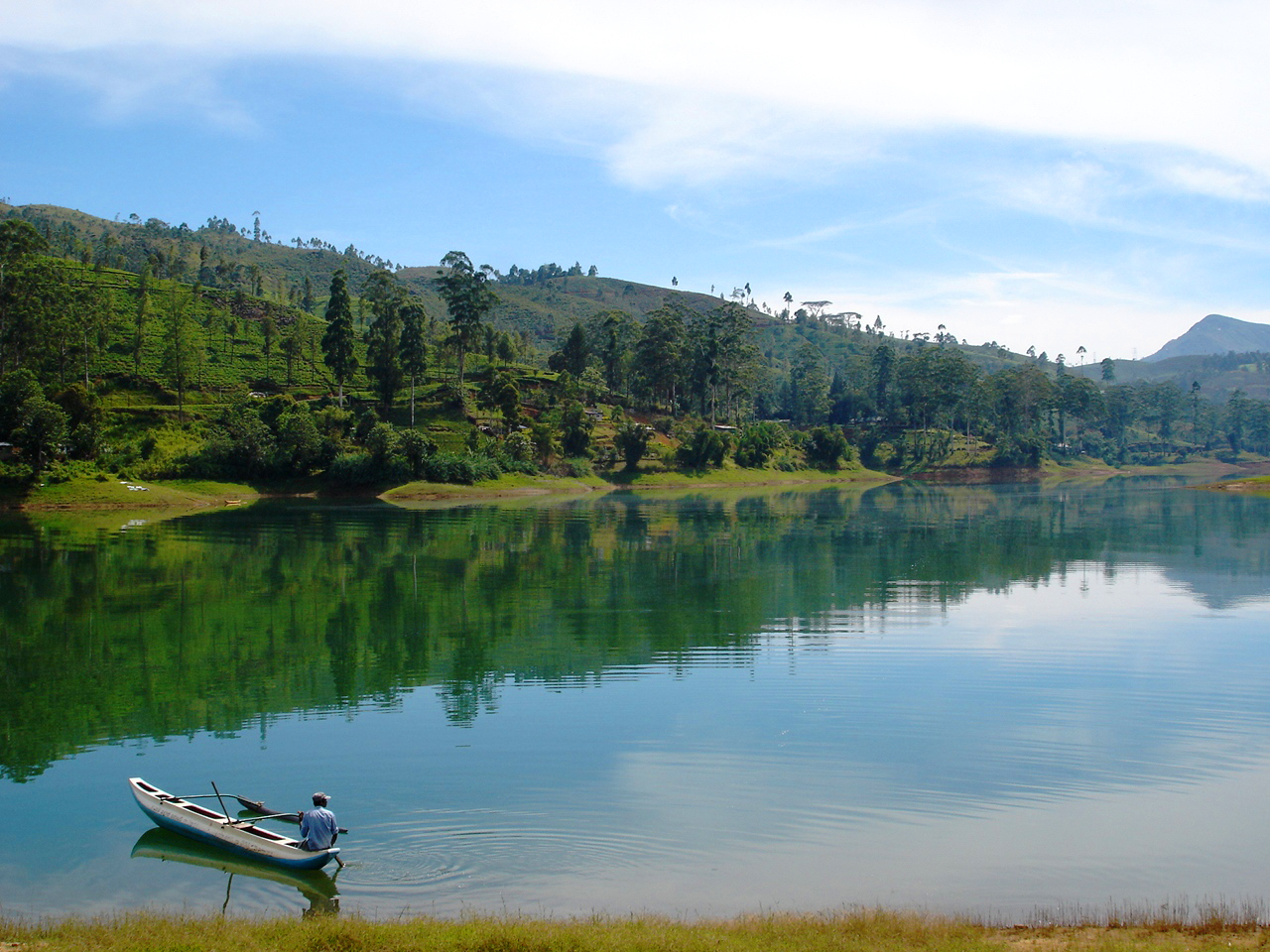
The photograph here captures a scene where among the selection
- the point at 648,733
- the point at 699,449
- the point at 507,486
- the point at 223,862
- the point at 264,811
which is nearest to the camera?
the point at 223,862

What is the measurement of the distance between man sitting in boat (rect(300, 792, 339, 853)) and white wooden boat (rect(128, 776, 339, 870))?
0.10 meters

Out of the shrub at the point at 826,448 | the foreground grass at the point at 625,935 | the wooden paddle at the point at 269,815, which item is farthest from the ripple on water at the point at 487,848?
the shrub at the point at 826,448

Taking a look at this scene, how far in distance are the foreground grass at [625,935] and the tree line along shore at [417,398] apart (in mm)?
65276

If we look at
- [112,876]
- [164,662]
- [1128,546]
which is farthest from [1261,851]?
[1128,546]

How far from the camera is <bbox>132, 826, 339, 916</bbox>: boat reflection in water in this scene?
11.2 metres

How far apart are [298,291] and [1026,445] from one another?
477ft

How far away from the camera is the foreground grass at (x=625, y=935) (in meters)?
9.06

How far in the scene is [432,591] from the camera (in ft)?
115

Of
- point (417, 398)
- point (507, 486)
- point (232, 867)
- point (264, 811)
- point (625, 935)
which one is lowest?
point (232, 867)

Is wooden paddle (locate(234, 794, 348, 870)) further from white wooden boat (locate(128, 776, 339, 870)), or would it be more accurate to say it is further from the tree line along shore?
the tree line along shore

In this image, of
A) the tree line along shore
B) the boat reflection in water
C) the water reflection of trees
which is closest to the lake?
the boat reflection in water

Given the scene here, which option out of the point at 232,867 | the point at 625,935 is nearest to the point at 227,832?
the point at 232,867

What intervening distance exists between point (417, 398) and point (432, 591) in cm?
7239

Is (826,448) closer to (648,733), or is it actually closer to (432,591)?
(432,591)
